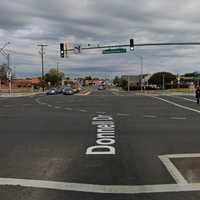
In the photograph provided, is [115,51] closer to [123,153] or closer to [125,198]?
[123,153]

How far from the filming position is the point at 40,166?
8672 millimetres

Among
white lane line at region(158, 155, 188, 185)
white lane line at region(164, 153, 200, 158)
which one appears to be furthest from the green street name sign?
white lane line at region(158, 155, 188, 185)

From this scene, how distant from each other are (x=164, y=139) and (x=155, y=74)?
177224 mm

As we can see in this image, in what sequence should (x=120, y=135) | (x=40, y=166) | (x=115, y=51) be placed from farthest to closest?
1. (x=115, y=51)
2. (x=120, y=135)
3. (x=40, y=166)

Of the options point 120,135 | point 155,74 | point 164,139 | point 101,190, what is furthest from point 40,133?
point 155,74

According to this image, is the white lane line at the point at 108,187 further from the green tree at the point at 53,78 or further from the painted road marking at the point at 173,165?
the green tree at the point at 53,78

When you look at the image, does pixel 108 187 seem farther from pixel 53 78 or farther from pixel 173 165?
pixel 53 78

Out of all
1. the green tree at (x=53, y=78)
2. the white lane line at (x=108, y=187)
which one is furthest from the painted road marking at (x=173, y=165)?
the green tree at (x=53, y=78)

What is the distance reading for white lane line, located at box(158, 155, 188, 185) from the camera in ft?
23.8

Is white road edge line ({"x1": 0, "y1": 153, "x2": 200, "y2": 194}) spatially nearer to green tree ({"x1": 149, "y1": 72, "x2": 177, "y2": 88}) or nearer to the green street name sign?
the green street name sign

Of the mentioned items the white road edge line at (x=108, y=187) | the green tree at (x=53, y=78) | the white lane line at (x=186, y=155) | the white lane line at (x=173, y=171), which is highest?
the green tree at (x=53, y=78)

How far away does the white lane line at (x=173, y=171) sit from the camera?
7.25m

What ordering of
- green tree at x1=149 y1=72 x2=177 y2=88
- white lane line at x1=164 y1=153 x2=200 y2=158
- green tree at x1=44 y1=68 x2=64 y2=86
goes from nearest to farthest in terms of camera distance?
1. white lane line at x1=164 y1=153 x2=200 y2=158
2. green tree at x1=44 y1=68 x2=64 y2=86
3. green tree at x1=149 y1=72 x2=177 y2=88

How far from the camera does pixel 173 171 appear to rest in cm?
808
